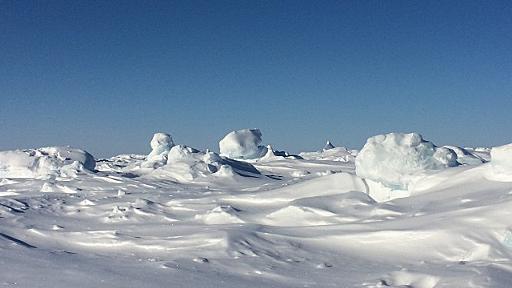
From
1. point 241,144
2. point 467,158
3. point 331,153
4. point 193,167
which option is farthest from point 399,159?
point 331,153

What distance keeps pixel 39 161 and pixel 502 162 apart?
1473 inches

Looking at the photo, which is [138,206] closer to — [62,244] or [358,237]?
[62,244]

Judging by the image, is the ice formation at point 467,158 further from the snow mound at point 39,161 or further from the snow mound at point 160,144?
the snow mound at point 39,161

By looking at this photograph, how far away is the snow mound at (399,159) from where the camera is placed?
15227 millimetres

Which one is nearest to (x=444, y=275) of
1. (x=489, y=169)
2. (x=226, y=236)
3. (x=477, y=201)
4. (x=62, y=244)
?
(x=477, y=201)

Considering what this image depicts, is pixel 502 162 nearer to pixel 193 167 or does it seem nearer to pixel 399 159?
pixel 399 159

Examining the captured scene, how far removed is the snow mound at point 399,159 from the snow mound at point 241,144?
2784 cm

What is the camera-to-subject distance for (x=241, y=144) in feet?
143

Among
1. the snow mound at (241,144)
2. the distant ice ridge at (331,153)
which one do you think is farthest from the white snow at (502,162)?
the distant ice ridge at (331,153)

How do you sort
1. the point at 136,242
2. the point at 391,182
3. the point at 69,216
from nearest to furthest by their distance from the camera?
the point at 136,242
the point at 391,182
the point at 69,216

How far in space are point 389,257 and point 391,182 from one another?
5.42m

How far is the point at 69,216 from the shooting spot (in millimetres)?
16672

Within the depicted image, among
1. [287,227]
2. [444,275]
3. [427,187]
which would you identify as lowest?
[444,275]

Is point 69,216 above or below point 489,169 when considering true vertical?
below
